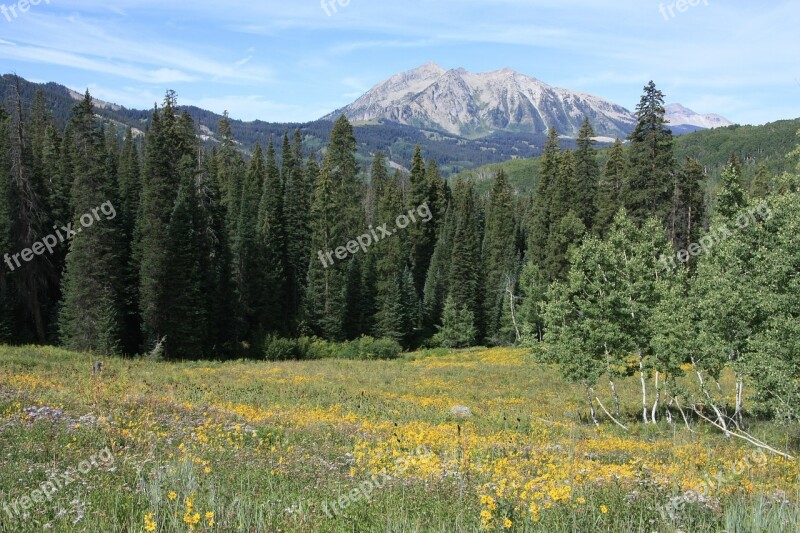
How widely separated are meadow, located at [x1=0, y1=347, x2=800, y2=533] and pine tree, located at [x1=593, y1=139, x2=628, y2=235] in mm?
32339

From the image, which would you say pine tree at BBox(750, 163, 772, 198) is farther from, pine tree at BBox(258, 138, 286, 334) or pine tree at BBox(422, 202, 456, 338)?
pine tree at BBox(258, 138, 286, 334)

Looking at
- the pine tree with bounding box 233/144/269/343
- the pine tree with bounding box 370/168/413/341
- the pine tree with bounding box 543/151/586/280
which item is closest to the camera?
the pine tree with bounding box 233/144/269/343

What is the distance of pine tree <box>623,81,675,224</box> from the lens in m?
41.7

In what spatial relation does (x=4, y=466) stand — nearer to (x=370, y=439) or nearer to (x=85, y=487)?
(x=85, y=487)

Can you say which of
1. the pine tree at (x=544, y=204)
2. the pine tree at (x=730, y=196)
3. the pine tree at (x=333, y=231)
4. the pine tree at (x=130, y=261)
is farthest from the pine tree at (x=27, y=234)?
the pine tree at (x=544, y=204)

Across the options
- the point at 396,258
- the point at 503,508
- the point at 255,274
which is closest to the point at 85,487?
the point at 503,508

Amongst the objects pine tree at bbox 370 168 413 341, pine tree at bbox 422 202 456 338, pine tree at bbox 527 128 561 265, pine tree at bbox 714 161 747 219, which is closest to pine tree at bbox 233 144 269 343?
pine tree at bbox 370 168 413 341

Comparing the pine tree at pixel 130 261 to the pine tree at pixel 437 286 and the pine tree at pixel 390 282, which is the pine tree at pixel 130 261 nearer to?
the pine tree at pixel 390 282

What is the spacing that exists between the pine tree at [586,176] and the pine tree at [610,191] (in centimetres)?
121

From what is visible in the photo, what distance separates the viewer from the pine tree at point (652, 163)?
4169cm

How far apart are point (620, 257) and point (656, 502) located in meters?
20.0

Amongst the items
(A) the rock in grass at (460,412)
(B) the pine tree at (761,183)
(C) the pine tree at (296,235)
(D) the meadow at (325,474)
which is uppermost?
(B) the pine tree at (761,183)

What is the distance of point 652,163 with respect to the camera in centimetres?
4231

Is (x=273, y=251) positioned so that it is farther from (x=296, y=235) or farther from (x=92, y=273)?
(x=92, y=273)
